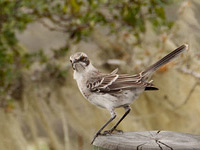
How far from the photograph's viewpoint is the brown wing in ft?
9.40

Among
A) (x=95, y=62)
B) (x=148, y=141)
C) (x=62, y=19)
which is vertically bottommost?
(x=148, y=141)

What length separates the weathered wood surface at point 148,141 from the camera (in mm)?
2465

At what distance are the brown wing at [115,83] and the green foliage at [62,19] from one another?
2.53 m

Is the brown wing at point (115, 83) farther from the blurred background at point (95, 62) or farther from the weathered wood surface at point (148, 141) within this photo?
the blurred background at point (95, 62)

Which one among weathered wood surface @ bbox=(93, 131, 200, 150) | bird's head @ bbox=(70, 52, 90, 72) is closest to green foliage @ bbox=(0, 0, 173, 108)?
bird's head @ bbox=(70, 52, 90, 72)

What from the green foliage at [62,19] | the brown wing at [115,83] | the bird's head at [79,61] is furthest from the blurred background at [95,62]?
the bird's head at [79,61]

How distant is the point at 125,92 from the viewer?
288 centimetres

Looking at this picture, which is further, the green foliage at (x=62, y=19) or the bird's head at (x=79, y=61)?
the green foliage at (x=62, y=19)

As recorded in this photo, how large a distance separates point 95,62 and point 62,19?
0.72m

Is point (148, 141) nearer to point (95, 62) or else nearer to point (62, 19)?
point (95, 62)

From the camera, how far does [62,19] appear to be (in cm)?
585

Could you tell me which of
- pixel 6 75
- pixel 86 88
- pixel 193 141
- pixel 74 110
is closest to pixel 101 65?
pixel 74 110

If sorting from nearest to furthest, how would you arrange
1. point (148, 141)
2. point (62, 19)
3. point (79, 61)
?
point (148, 141) → point (79, 61) → point (62, 19)

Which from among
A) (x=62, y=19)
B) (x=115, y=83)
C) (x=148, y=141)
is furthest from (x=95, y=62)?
(x=148, y=141)
